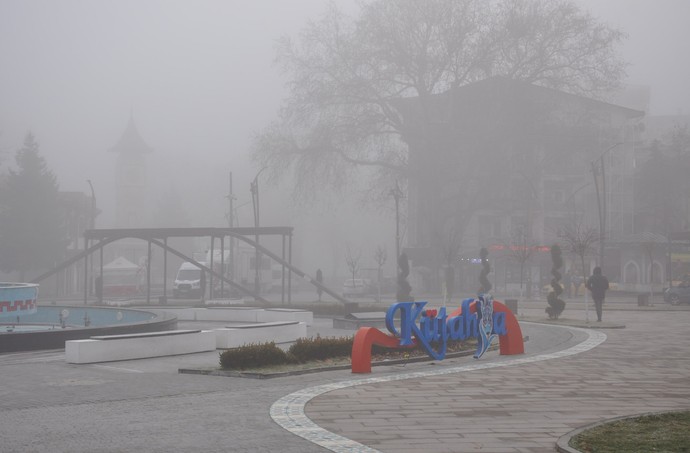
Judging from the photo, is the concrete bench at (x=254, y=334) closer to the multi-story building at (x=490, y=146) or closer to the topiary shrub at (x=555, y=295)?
the topiary shrub at (x=555, y=295)

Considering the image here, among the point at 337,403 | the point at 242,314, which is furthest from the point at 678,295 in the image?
the point at 337,403

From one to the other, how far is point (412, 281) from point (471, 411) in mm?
74875

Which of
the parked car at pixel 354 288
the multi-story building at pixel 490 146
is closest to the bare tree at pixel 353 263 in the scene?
the parked car at pixel 354 288

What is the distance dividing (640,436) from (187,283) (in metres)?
56.6

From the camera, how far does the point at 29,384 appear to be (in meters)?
15.5

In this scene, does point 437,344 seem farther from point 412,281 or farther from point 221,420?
point 412,281

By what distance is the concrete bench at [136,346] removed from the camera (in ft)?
63.1

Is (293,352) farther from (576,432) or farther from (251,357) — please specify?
(576,432)

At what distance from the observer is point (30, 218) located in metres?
73.7

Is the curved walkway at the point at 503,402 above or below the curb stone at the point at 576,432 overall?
below

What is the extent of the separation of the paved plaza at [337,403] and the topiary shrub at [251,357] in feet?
2.15

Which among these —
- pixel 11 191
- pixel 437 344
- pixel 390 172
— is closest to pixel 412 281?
pixel 390 172

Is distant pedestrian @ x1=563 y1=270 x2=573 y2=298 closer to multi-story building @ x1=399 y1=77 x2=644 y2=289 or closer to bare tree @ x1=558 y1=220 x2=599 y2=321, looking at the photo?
bare tree @ x1=558 y1=220 x2=599 y2=321

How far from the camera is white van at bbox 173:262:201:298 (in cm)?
6394
